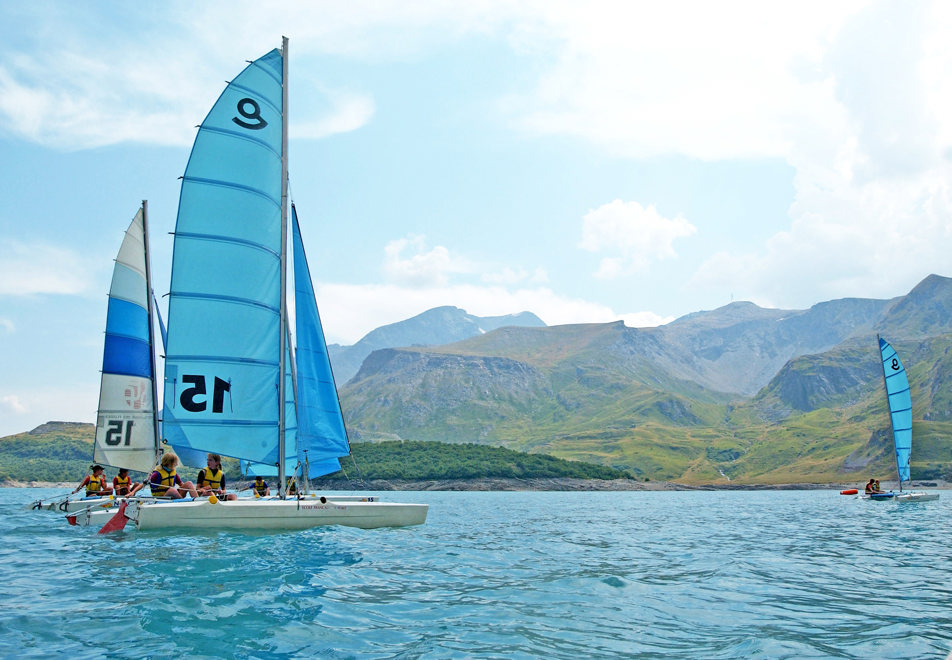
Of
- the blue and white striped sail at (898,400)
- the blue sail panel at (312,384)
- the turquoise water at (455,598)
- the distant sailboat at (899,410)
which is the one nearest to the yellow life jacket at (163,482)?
the turquoise water at (455,598)

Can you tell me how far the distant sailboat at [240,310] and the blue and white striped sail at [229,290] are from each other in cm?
4

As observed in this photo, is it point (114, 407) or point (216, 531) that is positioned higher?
point (114, 407)

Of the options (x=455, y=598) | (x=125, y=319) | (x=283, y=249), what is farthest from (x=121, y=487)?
(x=455, y=598)

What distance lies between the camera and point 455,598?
54.7 feet

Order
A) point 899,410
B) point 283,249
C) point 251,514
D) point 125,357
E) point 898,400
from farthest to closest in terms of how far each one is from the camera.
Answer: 1. point 899,410
2. point 898,400
3. point 125,357
4. point 283,249
5. point 251,514

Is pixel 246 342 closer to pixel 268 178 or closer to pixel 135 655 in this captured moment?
pixel 268 178

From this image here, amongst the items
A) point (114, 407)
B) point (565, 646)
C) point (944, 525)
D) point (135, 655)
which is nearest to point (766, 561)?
point (565, 646)

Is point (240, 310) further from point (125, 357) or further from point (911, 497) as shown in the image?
point (911, 497)

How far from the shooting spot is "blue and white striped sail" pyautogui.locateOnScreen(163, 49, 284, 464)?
2923cm

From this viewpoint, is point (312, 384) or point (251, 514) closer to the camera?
point (251, 514)

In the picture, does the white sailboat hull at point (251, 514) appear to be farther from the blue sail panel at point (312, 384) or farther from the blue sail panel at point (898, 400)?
the blue sail panel at point (898, 400)

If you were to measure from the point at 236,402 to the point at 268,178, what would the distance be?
10.2 m

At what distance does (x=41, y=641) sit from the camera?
38.6 feet

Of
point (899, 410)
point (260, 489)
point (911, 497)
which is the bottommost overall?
point (911, 497)
